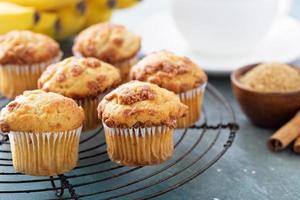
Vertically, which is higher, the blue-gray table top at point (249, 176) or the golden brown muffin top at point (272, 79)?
the golden brown muffin top at point (272, 79)

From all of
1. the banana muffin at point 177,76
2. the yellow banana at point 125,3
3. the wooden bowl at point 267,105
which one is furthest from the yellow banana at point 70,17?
the wooden bowl at point 267,105

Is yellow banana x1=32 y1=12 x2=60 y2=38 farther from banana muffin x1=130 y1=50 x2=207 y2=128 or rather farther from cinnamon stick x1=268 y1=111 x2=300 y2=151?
cinnamon stick x1=268 y1=111 x2=300 y2=151

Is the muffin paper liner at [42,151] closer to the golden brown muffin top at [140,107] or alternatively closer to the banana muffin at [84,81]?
the golden brown muffin top at [140,107]

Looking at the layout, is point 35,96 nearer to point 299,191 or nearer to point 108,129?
point 108,129

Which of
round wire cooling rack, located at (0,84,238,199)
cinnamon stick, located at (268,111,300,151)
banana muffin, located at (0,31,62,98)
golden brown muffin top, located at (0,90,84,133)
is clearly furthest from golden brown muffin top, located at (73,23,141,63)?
cinnamon stick, located at (268,111,300,151)

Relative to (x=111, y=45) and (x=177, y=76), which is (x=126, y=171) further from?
(x=111, y=45)

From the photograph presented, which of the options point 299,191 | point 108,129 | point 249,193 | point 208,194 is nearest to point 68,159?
point 108,129
